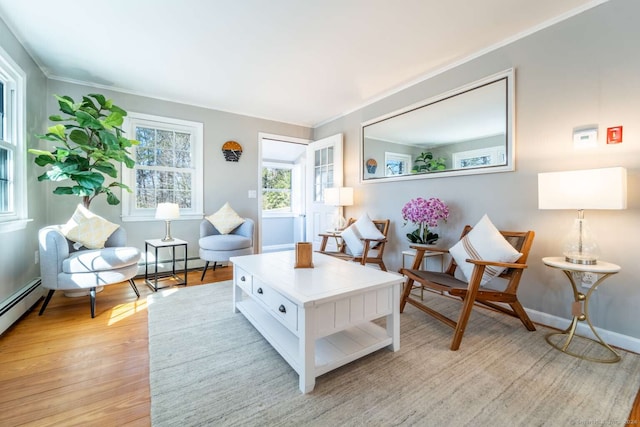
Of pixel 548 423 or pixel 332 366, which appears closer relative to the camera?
pixel 548 423

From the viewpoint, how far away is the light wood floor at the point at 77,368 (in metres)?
1.23

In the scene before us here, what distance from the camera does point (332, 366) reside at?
4.81 ft

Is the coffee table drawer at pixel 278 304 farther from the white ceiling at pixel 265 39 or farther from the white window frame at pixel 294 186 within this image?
the white window frame at pixel 294 186

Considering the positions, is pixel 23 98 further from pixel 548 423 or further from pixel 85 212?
pixel 548 423

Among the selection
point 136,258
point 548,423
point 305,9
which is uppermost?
point 305,9

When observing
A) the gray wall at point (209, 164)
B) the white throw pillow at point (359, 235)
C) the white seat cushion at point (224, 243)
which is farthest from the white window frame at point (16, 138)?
the white throw pillow at point (359, 235)

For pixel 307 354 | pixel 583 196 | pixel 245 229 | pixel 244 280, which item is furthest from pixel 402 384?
pixel 245 229

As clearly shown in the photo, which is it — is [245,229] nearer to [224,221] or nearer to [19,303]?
[224,221]

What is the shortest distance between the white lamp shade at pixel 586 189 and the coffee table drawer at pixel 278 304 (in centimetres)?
180

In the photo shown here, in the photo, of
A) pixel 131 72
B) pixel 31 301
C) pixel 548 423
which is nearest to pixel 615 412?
pixel 548 423

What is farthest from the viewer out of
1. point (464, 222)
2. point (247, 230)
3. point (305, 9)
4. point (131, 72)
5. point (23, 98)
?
point (247, 230)

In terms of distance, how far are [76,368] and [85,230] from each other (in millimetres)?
1449

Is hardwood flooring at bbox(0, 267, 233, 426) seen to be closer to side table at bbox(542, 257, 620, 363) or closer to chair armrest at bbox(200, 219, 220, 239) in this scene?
chair armrest at bbox(200, 219, 220, 239)

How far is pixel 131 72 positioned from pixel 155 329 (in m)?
2.73
